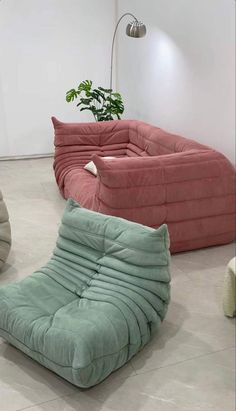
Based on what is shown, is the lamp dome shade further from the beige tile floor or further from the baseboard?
the beige tile floor

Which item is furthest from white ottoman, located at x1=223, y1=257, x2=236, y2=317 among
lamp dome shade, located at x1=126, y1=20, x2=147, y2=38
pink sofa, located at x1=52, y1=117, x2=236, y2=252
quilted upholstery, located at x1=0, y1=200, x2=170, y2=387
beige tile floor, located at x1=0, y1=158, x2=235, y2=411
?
lamp dome shade, located at x1=126, y1=20, x2=147, y2=38

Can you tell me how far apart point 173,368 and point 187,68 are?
2624mm

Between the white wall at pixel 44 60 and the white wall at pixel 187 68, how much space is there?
1.66ft

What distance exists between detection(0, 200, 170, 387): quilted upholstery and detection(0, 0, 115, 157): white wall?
11.0 ft

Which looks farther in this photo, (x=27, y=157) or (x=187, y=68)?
(x=27, y=157)

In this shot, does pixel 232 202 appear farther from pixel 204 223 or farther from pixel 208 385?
pixel 208 385

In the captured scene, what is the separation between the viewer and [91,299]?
212cm

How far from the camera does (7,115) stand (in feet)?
A: 17.6

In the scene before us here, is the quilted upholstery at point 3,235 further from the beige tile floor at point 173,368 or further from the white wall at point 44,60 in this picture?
the white wall at point 44,60

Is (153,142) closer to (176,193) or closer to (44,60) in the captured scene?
(176,193)

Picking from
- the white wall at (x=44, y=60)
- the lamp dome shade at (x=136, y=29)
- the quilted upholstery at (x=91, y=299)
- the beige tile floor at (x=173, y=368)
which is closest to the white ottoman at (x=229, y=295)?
the beige tile floor at (x=173, y=368)

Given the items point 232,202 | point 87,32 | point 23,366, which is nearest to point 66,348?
point 23,366

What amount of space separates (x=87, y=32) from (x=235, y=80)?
2.81 meters

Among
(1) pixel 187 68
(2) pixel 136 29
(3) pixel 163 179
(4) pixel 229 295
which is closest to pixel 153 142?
(1) pixel 187 68
